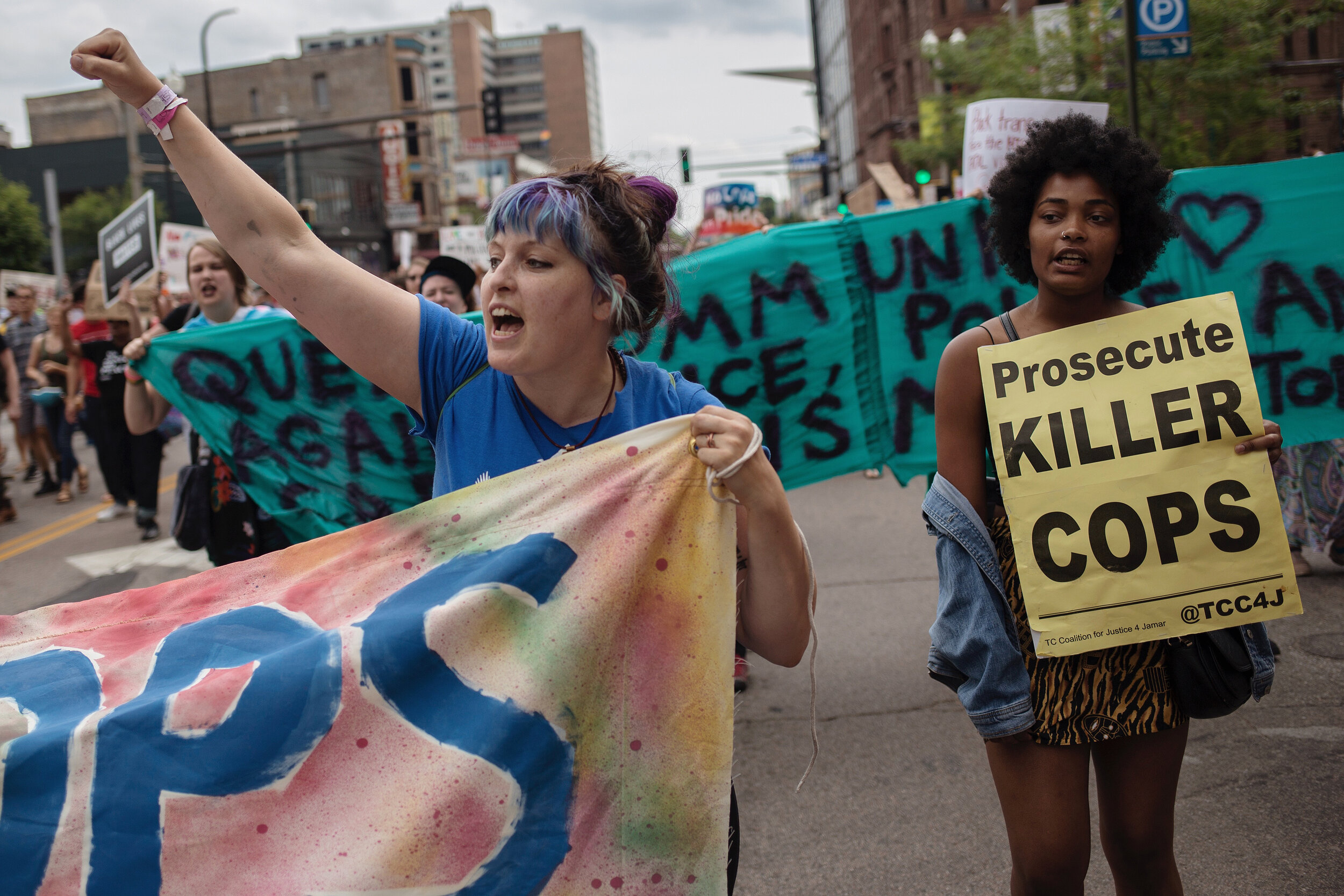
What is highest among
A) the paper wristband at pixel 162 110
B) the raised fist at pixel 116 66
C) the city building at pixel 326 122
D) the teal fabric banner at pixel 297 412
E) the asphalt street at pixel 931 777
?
the city building at pixel 326 122

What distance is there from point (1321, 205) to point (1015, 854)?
305 cm

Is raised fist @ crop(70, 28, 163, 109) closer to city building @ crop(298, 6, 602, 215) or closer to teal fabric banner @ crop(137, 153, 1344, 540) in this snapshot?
teal fabric banner @ crop(137, 153, 1344, 540)

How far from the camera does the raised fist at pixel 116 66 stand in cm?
171

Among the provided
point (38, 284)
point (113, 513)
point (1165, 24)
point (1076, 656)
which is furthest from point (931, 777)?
point (38, 284)

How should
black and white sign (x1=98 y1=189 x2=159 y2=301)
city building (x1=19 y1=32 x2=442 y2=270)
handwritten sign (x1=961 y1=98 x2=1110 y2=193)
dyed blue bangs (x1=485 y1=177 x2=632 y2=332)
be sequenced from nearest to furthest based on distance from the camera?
dyed blue bangs (x1=485 y1=177 x2=632 y2=332) < handwritten sign (x1=961 y1=98 x2=1110 y2=193) < black and white sign (x1=98 y1=189 x2=159 y2=301) < city building (x1=19 y1=32 x2=442 y2=270)

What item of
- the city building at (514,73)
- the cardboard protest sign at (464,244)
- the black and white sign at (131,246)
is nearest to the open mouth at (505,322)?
the black and white sign at (131,246)

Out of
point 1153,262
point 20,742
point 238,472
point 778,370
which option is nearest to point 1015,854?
point 1153,262

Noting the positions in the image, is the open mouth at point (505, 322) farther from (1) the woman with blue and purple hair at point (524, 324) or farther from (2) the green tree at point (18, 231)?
(2) the green tree at point (18, 231)

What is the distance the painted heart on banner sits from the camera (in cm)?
398

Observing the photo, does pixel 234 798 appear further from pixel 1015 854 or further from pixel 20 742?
pixel 1015 854

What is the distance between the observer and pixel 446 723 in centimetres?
165

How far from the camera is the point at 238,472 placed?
429 cm

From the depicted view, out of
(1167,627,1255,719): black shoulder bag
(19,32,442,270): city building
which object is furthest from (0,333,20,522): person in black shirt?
(19,32,442,270): city building

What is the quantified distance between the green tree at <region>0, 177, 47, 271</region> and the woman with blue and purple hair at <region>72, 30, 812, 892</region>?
4395 centimetres
